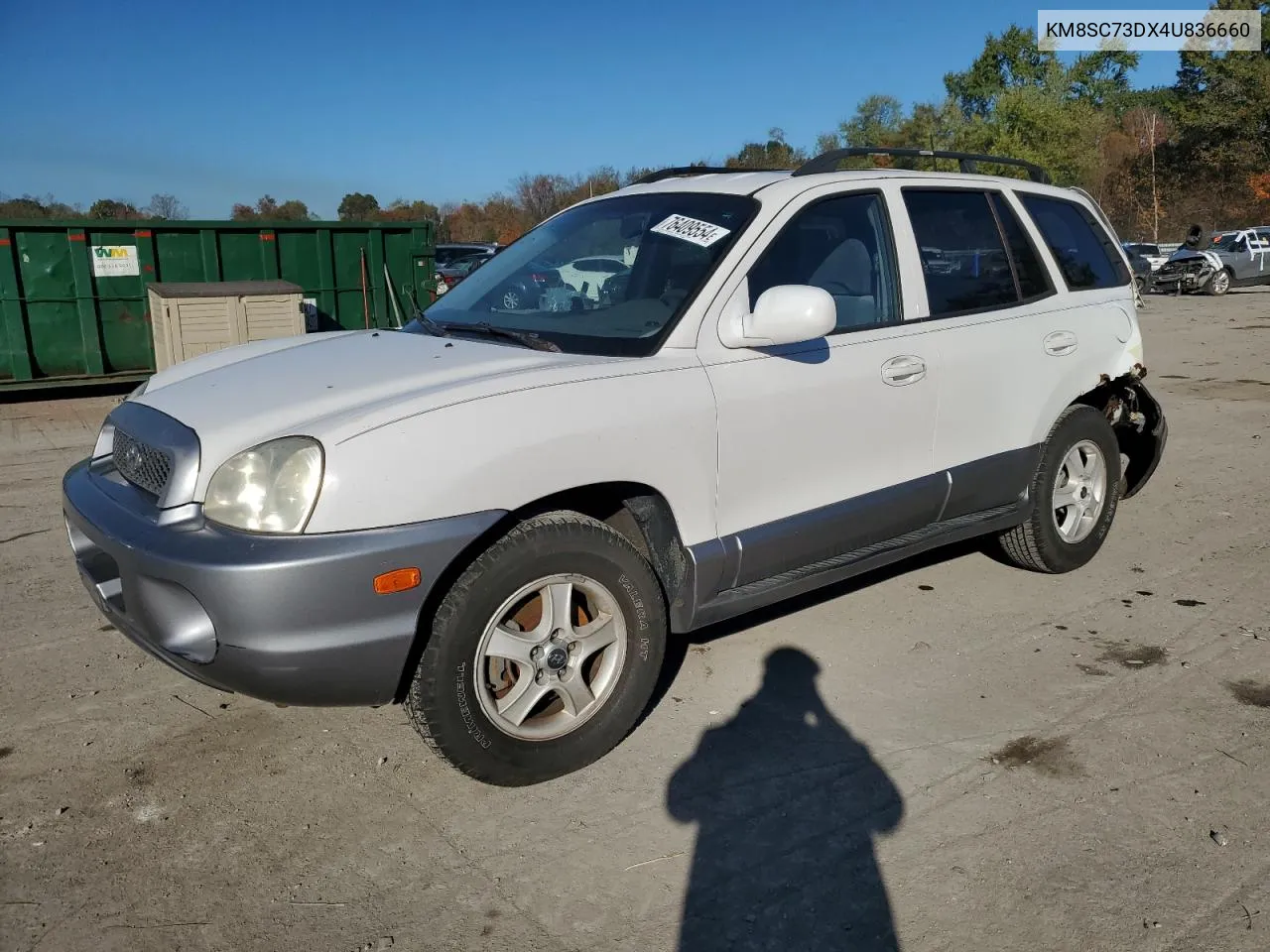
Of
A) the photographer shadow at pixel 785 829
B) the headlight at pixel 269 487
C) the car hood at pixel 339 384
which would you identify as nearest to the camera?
the photographer shadow at pixel 785 829

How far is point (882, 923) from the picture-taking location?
2541 millimetres

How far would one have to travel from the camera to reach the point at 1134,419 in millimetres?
5562

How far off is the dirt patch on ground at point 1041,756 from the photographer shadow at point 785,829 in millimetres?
439

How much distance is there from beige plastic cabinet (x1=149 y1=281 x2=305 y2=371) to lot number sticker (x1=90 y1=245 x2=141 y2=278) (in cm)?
52

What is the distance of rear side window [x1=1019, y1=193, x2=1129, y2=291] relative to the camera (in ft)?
15.8

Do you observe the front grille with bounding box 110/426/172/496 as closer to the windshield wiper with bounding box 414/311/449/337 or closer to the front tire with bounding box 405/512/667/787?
the front tire with bounding box 405/512/667/787

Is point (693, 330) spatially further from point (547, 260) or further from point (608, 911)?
point (608, 911)

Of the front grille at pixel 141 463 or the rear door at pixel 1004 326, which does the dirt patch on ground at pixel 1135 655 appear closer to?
the rear door at pixel 1004 326

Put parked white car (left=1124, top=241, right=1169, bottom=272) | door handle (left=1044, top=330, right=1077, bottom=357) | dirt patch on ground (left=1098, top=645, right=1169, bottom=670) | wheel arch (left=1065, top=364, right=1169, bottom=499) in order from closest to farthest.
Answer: dirt patch on ground (left=1098, top=645, right=1169, bottom=670) < door handle (left=1044, top=330, right=1077, bottom=357) < wheel arch (left=1065, top=364, right=1169, bottom=499) < parked white car (left=1124, top=241, right=1169, bottom=272)

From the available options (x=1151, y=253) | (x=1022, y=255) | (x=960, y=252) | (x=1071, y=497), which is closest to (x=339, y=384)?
(x=960, y=252)

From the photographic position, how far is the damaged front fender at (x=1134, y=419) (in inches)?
205

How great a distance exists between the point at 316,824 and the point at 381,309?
35.4 feet

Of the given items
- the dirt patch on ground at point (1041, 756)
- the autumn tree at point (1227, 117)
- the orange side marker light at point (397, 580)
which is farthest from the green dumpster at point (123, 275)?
the autumn tree at point (1227, 117)

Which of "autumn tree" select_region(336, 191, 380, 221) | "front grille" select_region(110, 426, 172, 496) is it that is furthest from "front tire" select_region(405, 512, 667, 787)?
"autumn tree" select_region(336, 191, 380, 221)
